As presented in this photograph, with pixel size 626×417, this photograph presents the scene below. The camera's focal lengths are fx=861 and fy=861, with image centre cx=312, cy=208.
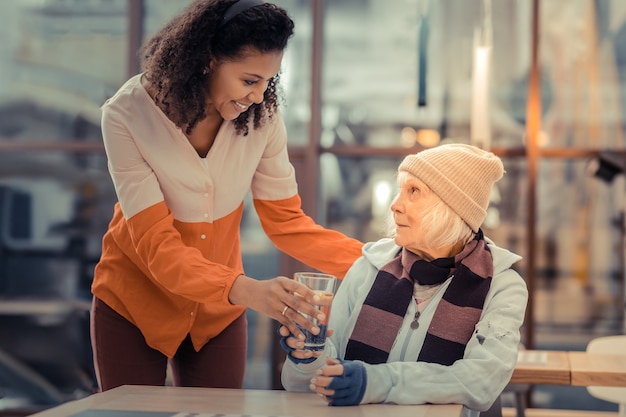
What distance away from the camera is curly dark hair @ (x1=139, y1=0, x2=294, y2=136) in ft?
7.16

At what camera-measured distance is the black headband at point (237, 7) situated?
221 cm

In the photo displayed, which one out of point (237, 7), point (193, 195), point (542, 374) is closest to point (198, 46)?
point (237, 7)

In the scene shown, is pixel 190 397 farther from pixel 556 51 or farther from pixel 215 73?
pixel 556 51

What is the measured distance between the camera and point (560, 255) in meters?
5.30

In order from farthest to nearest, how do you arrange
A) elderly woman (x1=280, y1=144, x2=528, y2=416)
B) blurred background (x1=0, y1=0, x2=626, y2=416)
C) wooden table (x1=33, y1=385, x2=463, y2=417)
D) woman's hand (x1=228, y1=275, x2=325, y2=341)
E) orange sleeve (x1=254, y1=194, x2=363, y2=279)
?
blurred background (x1=0, y1=0, x2=626, y2=416)
orange sleeve (x1=254, y1=194, x2=363, y2=279)
elderly woman (x1=280, y1=144, x2=528, y2=416)
woman's hand (x1=228, y1=275, x2=325, y2=341)
wooden table (x1=33, y1=385, x2=463, y2=417)

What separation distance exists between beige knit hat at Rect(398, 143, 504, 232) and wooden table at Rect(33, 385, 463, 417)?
59cm

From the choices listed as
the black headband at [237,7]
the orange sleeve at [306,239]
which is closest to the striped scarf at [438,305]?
the orange sleeve at [306,239]

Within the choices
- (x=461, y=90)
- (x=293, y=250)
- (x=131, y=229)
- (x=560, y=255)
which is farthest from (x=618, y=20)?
(x=131, y=229)

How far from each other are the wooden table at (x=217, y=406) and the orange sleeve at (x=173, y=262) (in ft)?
0.94

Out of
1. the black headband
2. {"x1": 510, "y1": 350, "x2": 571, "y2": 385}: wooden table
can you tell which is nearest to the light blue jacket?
the black headband

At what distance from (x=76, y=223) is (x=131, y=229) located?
11.2ft

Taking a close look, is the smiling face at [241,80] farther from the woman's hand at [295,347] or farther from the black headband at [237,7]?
the woman's hand at [295,347]

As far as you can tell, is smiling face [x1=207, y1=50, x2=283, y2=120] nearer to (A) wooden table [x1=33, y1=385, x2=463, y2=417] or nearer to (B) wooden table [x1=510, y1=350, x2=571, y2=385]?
(A) wooden table [x1=33, y1=385, x2=463, y2=417]

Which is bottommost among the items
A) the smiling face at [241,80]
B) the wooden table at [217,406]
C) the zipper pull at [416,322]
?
the wooden table at [217,406]
